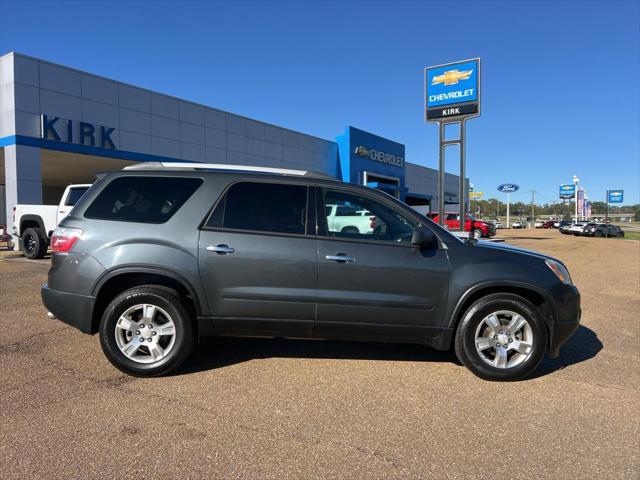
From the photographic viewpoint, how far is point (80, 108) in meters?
18.1

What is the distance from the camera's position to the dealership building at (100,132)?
53.2 feet

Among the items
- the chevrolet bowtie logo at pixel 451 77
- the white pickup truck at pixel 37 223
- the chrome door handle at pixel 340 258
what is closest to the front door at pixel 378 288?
the chrome door handle at pixel 340 258

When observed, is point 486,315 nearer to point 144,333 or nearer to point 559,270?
point 559,270

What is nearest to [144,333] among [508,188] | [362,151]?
[362,151]

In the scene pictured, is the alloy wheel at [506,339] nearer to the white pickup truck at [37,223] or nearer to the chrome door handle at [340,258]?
the chrome door handle at [340,258]

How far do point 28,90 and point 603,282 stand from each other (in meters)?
19.4

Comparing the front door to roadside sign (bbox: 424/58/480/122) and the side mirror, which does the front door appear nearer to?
the side mirror

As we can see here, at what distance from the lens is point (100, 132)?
61.7ft

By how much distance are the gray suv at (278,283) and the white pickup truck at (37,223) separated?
9.45 m

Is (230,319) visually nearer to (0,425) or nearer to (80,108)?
(0,425)

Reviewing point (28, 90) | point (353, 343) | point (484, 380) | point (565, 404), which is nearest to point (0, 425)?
point (353, 343)

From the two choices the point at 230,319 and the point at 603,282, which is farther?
the point at 603,282

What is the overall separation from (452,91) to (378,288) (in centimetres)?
1351

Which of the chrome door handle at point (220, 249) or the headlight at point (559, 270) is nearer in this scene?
the chrome door handle at point (220, 249)
